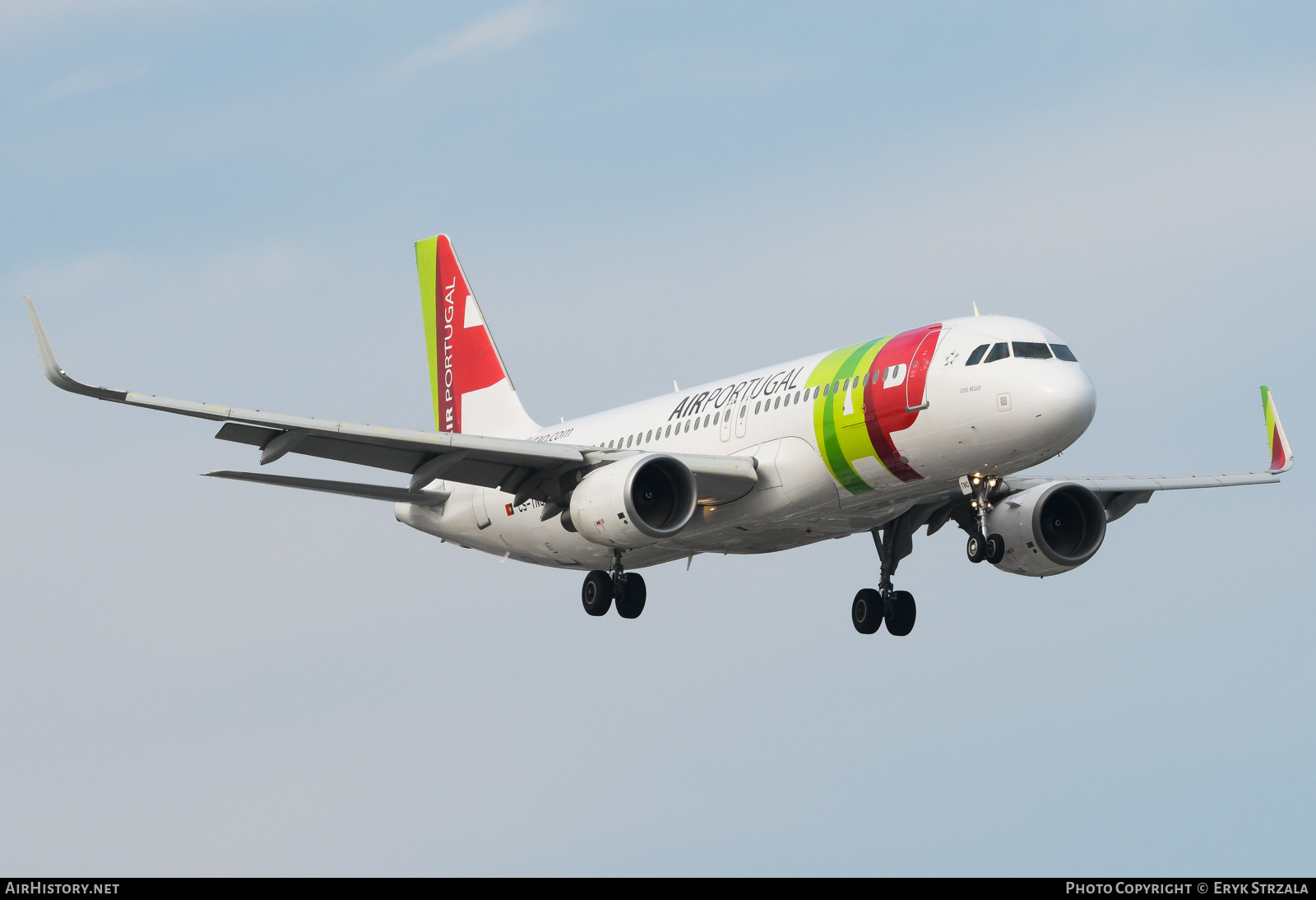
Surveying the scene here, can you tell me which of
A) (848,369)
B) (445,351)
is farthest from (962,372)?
(445,351)

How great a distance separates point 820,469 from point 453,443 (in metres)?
6.99

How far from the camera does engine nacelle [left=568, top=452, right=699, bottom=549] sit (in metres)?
34.0

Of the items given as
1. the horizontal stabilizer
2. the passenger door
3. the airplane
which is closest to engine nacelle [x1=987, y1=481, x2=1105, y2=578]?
the airplane

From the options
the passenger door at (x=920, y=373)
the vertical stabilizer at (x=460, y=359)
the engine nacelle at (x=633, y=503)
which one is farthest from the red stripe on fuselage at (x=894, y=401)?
the vertical stabilizer at (x=460, y=359)

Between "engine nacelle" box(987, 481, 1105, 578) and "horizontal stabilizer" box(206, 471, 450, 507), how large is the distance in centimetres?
1232

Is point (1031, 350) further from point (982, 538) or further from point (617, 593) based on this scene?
point (617, 593)

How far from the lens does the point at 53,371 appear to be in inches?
1193

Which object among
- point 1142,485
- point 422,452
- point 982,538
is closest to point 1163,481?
point 1142,485

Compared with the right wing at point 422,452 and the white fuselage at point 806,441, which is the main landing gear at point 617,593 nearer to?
the white fuselage at point 806,441

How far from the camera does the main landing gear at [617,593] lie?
38094 millimetres

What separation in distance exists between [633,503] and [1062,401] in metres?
8.14

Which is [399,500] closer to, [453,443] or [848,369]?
[453,443]

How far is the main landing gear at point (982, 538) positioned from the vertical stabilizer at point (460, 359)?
47.1ft

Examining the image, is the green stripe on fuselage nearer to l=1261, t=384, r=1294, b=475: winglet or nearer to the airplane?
the airplane
